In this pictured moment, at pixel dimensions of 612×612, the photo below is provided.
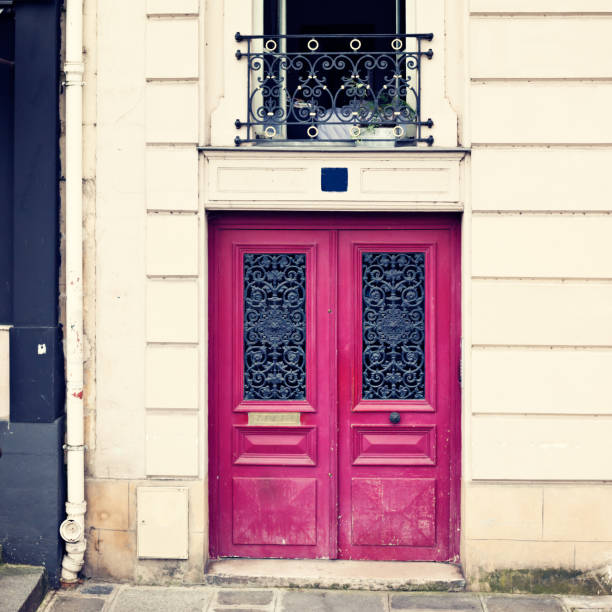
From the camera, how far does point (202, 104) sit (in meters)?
5.75

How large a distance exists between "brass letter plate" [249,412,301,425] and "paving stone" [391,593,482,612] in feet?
4.84

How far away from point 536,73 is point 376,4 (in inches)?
56.2

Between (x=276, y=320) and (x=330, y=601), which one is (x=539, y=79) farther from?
(x=330, y=601)

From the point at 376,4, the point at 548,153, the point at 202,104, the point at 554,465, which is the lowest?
the point at 554,465

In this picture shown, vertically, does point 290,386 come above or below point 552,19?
below

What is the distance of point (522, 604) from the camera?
5.52m

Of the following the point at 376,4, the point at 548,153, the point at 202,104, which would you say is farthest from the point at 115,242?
the point at 548,153

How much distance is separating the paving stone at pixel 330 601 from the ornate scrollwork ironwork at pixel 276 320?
1.45 m

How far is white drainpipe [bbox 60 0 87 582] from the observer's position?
5.62m

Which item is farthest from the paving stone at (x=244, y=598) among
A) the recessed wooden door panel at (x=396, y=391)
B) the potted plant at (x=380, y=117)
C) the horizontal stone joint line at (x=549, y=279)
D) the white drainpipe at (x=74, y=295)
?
the potted plant at (x=380, y=117)

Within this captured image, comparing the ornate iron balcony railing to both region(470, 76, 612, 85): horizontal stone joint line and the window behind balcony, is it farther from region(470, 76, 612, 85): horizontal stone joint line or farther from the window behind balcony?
region(470, 76, 612, 85): horizontal stone joint line

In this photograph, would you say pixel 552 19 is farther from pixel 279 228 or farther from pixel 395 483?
pixel 395 483

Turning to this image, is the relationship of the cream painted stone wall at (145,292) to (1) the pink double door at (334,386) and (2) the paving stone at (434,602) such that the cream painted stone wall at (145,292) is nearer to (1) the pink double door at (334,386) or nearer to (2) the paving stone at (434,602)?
(1) the pink double door at (334,386)

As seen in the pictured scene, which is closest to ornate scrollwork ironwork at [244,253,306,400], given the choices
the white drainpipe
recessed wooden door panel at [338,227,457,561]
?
recessed wooden door panel at [338,227,457,561]
